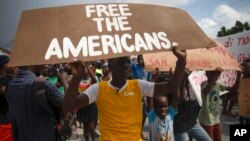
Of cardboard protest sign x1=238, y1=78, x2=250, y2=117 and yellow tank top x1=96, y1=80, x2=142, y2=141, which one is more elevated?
yellow tank top x1=96, y1=80, x2=142, y2=141

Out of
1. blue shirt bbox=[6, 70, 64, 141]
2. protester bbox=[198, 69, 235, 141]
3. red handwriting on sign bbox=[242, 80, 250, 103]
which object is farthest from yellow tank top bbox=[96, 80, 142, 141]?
red handwriting on sign bbox=[242, 80, 250, 103]

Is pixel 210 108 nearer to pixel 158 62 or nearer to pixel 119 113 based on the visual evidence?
pixel 158 62

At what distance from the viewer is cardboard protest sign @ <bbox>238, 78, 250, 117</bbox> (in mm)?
6176

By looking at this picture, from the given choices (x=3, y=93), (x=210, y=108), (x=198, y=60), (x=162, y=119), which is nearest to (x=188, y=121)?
(x=210, y=108)

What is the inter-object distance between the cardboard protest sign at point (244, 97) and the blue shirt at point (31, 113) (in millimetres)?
3682

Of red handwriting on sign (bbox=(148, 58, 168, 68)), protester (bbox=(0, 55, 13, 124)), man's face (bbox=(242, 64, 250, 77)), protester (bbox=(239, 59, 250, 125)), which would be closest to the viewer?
protester (bbox=(0, 55, 13, 124))

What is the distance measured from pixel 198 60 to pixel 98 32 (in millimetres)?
2202

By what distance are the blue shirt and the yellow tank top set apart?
0.34 metres

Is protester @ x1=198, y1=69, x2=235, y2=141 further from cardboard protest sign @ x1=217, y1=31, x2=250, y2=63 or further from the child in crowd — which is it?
cardboard protest sign @ x1=217, y1=31, x2=250, y2=63

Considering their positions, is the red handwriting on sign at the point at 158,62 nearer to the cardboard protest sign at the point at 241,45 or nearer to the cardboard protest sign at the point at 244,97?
the cardboard protest sign at the point at 244,97

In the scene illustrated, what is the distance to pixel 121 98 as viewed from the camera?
324 centimetres

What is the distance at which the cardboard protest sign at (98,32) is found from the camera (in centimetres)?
291

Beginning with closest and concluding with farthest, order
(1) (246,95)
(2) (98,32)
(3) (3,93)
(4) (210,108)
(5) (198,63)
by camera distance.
Answer: (2) (98,32)
(3) (3,93)
(5) (198,63)
(4) (210,108)
(1) (246,95)

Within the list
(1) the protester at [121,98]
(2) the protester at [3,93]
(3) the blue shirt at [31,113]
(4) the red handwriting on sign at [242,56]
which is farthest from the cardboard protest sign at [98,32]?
(4) the red handwriting on sign at [242,56]
